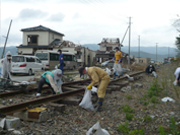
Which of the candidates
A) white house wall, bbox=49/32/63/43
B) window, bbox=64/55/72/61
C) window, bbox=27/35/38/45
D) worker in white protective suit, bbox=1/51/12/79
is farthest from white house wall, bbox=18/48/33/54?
worker in white protective suit, bbox=1/51/12/79

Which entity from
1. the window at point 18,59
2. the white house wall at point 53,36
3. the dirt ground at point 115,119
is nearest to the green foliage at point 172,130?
the dirt ground at point 115,119

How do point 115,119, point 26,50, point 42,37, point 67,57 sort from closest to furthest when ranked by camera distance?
point 115,119, point 67,57, point 42,37, point 26,50

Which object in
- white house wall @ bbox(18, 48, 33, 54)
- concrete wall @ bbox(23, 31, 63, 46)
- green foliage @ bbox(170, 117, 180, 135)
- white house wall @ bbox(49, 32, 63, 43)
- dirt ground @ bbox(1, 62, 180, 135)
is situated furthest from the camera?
white house wall @ bbox(49, 32, 63, 43)

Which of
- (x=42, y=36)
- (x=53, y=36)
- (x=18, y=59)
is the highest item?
(x=53, y=36)

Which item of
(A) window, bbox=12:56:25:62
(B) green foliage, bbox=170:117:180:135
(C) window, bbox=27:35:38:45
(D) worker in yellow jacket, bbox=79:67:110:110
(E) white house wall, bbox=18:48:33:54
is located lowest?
(B) green foliage, bbox=170:117:180:135

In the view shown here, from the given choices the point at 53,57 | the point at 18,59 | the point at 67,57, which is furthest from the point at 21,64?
the point at 67,57

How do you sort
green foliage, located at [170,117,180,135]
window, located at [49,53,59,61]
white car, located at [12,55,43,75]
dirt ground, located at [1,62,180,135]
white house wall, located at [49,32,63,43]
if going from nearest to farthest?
dirt ground, located at [1,62,180,135] < green foliage, located at [170,117,180,135] < white car, located at [12,55,43,75] < window, located at [49,53,59,61] < white house wall, located at [49,32,63,43]

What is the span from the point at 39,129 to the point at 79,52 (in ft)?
97.6

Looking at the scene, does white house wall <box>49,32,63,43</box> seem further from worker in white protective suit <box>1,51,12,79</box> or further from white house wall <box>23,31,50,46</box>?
worker in white protective suit <box>1,51,12,79</box>

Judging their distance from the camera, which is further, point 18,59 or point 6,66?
point 18,59

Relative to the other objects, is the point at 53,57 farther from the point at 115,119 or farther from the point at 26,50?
the point at 115,119

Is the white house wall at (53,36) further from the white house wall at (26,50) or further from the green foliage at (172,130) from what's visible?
the green foliage at (172,130)

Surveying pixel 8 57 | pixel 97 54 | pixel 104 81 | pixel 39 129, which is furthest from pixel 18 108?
pixel 97 54

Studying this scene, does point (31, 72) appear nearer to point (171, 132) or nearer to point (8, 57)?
point (8, 57)
